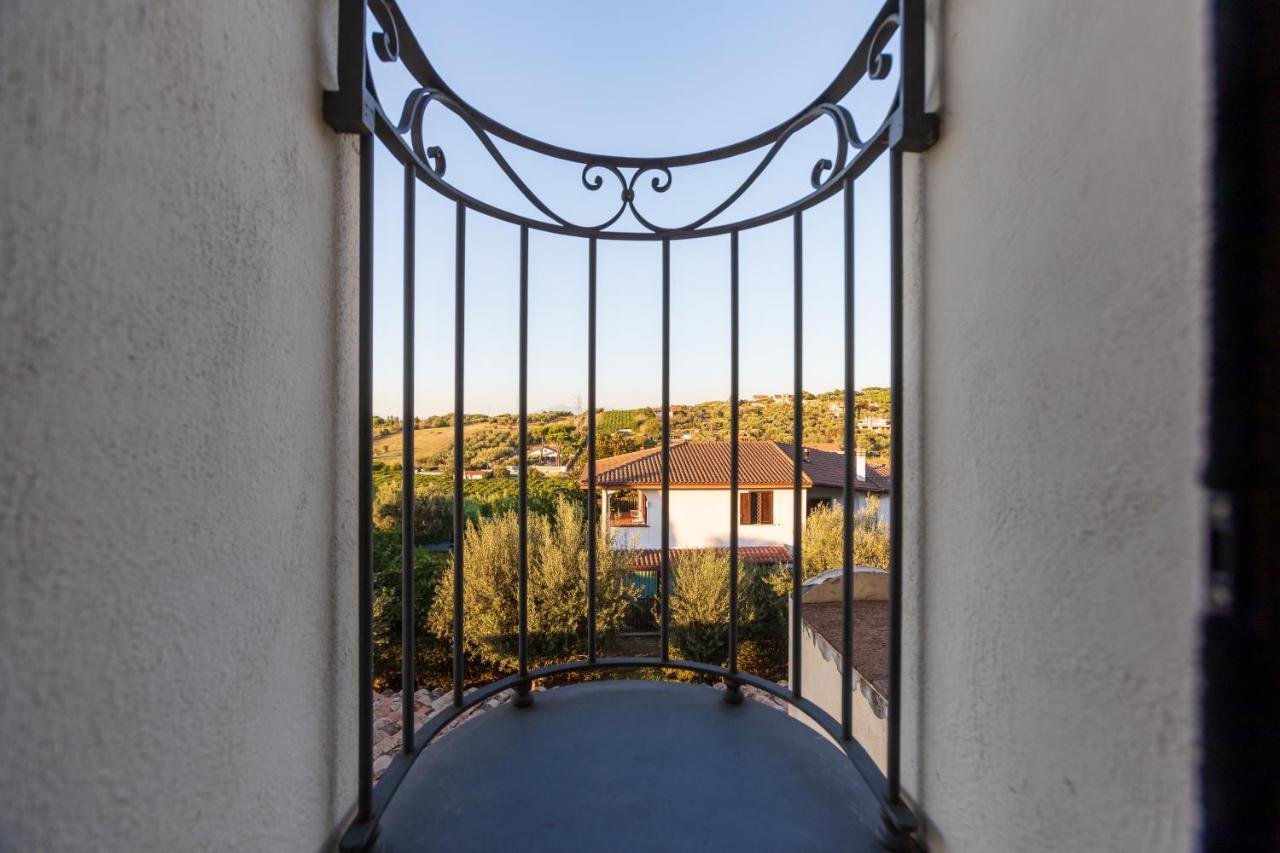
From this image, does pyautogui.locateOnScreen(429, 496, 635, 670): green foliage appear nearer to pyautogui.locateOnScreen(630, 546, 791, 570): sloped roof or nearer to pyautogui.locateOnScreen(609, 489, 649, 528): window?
pyautogui.locateOnScreen(609, 489, 649, 528): window

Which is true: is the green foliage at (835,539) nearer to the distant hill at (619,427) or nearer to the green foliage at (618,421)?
the distant hill at (619,427)

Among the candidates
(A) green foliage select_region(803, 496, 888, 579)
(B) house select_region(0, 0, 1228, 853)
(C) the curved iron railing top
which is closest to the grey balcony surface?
(B) house select_region(0, 0, 1228, 853)

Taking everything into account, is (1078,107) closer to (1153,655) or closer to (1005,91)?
(1005,91)

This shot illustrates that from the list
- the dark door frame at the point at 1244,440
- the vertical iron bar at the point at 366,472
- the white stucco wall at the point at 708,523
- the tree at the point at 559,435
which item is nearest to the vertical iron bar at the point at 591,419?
the vertical iron bar at the point at 366,472

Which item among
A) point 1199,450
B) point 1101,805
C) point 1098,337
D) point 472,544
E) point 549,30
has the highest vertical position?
point 549,30

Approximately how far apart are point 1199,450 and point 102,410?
100 cm

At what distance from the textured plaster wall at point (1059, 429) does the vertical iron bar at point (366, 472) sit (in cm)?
99

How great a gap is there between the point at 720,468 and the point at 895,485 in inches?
445

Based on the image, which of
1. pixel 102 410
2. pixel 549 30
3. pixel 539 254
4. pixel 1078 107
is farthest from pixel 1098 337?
pixel 549 30

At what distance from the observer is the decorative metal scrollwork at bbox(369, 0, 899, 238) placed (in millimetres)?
1006

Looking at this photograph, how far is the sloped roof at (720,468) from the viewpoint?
1087cm

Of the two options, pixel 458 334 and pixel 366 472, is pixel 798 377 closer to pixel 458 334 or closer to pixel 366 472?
pixel 458 334

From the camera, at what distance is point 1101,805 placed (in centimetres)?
54

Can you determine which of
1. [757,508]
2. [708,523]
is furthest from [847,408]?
[708,523]
